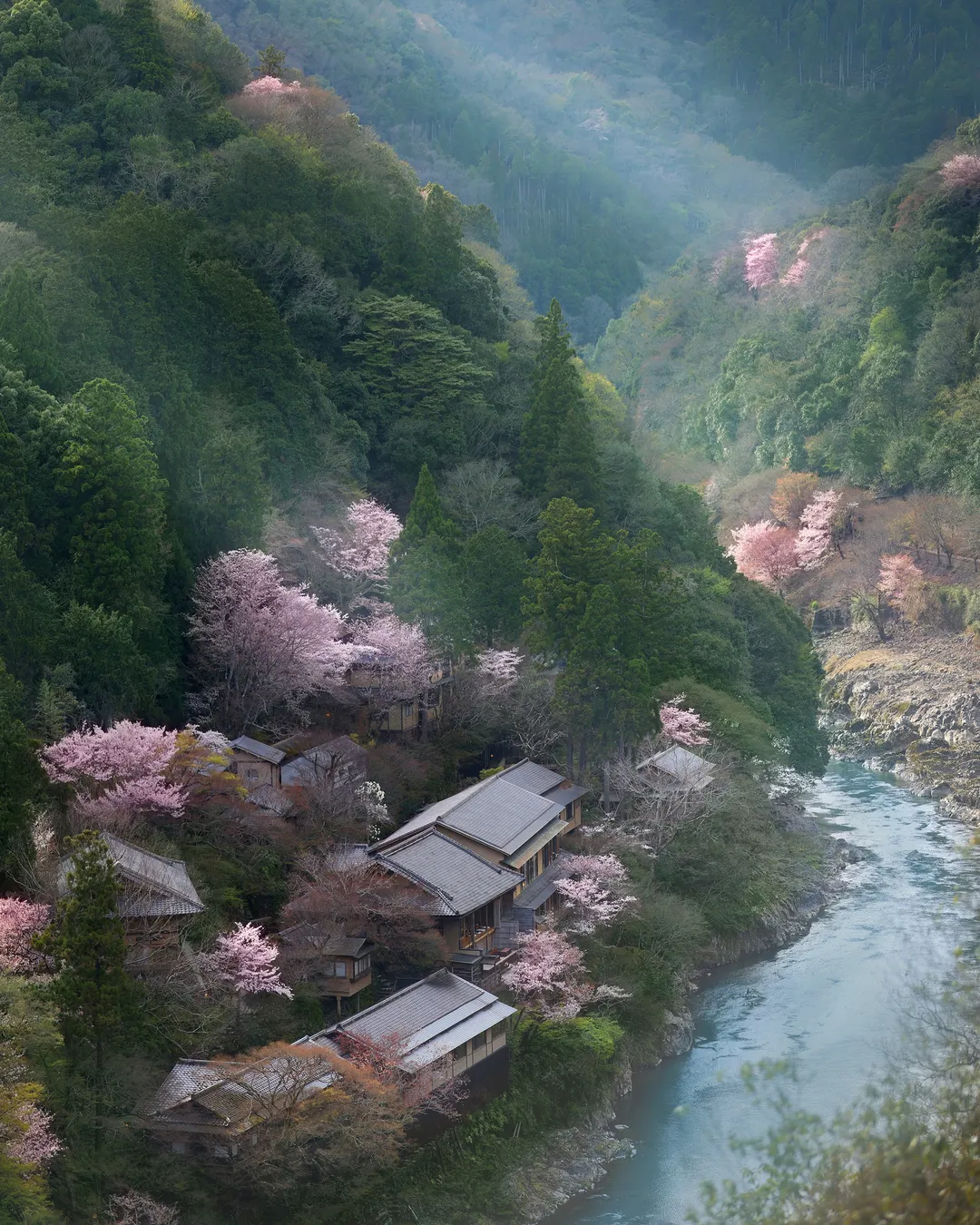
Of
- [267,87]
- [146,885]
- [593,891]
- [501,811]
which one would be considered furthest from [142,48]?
[146,885]

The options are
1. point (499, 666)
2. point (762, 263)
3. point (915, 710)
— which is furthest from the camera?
point (762, 263)

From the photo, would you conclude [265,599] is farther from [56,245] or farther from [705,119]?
[705,119]

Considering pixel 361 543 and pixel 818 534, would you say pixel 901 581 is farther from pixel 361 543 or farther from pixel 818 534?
pixel 361 543

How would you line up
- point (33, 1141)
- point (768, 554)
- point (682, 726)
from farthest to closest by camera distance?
1. point (768, 554)
2. point (682, 726)
3. point (33, 1141)

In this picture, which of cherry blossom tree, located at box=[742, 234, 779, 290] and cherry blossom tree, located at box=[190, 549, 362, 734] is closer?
cherry blossom tree, located at box=[190, 549, 362, 734]

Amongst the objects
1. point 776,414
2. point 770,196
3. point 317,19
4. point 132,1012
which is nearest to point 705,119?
point 770,196

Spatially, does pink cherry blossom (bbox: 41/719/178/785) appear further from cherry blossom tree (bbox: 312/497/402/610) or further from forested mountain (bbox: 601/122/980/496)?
forested mountain (bbox: 601/122/980/496)

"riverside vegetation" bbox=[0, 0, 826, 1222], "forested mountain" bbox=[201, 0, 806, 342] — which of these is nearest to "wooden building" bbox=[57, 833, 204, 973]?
"riverside vegetation" bbox=[0, 0, 826, 1222]
